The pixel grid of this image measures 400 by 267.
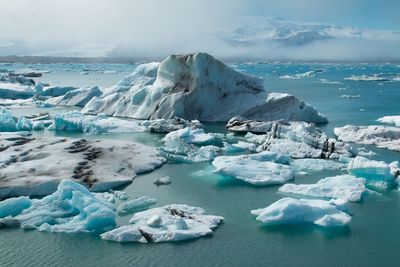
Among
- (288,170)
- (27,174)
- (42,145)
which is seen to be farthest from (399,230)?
(42,145)

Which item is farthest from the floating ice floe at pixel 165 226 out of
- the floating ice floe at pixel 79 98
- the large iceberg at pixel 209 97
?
the floating ice floe at pixel 79 98

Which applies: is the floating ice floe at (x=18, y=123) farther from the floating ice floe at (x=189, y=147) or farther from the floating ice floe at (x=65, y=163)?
the floating ice floe at (x=189, y=147)

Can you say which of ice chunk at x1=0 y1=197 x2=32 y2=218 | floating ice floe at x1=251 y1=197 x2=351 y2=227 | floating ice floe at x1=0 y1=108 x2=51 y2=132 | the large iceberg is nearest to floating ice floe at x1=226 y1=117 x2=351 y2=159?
the large iceberg

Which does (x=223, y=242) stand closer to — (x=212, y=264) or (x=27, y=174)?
(x=212, y=264)

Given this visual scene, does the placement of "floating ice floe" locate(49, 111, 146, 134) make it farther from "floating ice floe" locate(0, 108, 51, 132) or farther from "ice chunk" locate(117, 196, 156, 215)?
"ice chunk" locate(117, 196, 156, 215)

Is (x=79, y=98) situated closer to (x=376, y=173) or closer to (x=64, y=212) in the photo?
(x=64, y=212)

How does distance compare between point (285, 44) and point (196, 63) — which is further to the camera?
point (285, 44)

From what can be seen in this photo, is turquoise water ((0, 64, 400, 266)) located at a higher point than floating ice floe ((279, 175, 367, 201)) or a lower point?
lower
